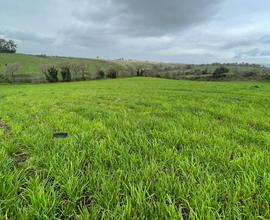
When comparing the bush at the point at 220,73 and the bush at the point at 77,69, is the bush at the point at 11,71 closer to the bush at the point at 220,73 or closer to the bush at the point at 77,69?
the bush at the point at 77,69

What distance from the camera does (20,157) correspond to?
4902 millimetres

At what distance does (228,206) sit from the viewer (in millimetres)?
2803

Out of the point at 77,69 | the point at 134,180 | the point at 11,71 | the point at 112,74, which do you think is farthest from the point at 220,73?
the point at 134,180

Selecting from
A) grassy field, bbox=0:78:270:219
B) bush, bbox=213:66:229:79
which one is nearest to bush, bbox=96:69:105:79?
bush, bbox=213:66:229:79

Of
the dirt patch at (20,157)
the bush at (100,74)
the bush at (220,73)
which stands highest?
the dirt patch at (20,157)

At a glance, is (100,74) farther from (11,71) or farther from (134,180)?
(134,180)

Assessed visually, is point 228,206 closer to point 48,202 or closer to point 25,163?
point 48,202

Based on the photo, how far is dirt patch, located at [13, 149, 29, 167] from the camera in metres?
4.50

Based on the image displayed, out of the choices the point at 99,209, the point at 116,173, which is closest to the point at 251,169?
the point at 116,173

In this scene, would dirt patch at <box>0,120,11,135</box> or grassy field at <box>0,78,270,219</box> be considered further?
dirt patch at <box>0,120,11,135</box>

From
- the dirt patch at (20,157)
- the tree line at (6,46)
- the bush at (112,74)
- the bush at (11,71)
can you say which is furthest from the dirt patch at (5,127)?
the tree line at (6,46)

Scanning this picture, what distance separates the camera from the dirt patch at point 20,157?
4503 millimetres

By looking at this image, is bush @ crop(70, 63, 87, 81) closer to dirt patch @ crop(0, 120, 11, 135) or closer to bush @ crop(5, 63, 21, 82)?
bush @ crop(5, 63, 21, 82)

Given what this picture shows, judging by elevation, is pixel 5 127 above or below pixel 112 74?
above
